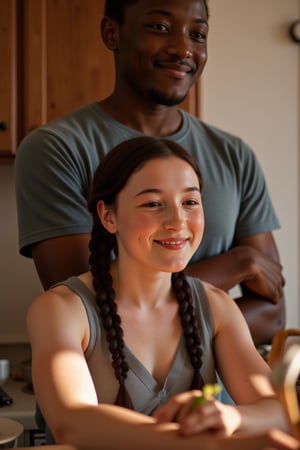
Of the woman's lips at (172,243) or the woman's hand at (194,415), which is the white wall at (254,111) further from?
the woman's hand at (194,415)

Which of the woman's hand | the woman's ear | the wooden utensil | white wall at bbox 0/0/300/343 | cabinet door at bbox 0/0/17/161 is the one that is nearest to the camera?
the wooden utensil

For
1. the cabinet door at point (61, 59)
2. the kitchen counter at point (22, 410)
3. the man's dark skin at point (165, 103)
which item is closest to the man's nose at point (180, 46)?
the man's dark skin at point (165, 103)

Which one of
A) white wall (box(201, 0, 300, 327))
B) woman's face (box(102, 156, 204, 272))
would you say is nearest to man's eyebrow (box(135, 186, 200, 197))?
woman's face (box(102, 156, 204, 272))

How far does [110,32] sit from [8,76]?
3.23 feet

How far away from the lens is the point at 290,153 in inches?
123

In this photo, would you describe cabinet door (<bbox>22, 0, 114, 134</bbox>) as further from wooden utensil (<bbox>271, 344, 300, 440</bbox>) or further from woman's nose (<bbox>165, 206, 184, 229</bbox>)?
wooden utensil (<bbox>271, 344, 300, 440</bbox>)

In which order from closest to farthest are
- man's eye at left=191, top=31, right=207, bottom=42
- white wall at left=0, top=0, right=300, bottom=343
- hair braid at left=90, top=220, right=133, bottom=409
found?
hair braid at left=90, top=220, right=133, bottom=409 < man's eye at left=191, top=31, right=207, bottom=42 < white wall at left=0, top=0, right=300, bottom=343

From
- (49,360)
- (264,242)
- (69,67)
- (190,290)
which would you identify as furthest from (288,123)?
(49,360)

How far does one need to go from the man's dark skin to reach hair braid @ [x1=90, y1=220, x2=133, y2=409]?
0.36 feet

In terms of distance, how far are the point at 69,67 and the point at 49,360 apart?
168cm

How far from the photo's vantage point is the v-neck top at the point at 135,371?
130cm

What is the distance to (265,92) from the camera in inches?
122

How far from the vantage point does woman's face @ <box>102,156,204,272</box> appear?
4.29 feet

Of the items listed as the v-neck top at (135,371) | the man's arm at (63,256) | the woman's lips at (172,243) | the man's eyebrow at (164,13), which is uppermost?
the man's eyebrow at (164,13)
